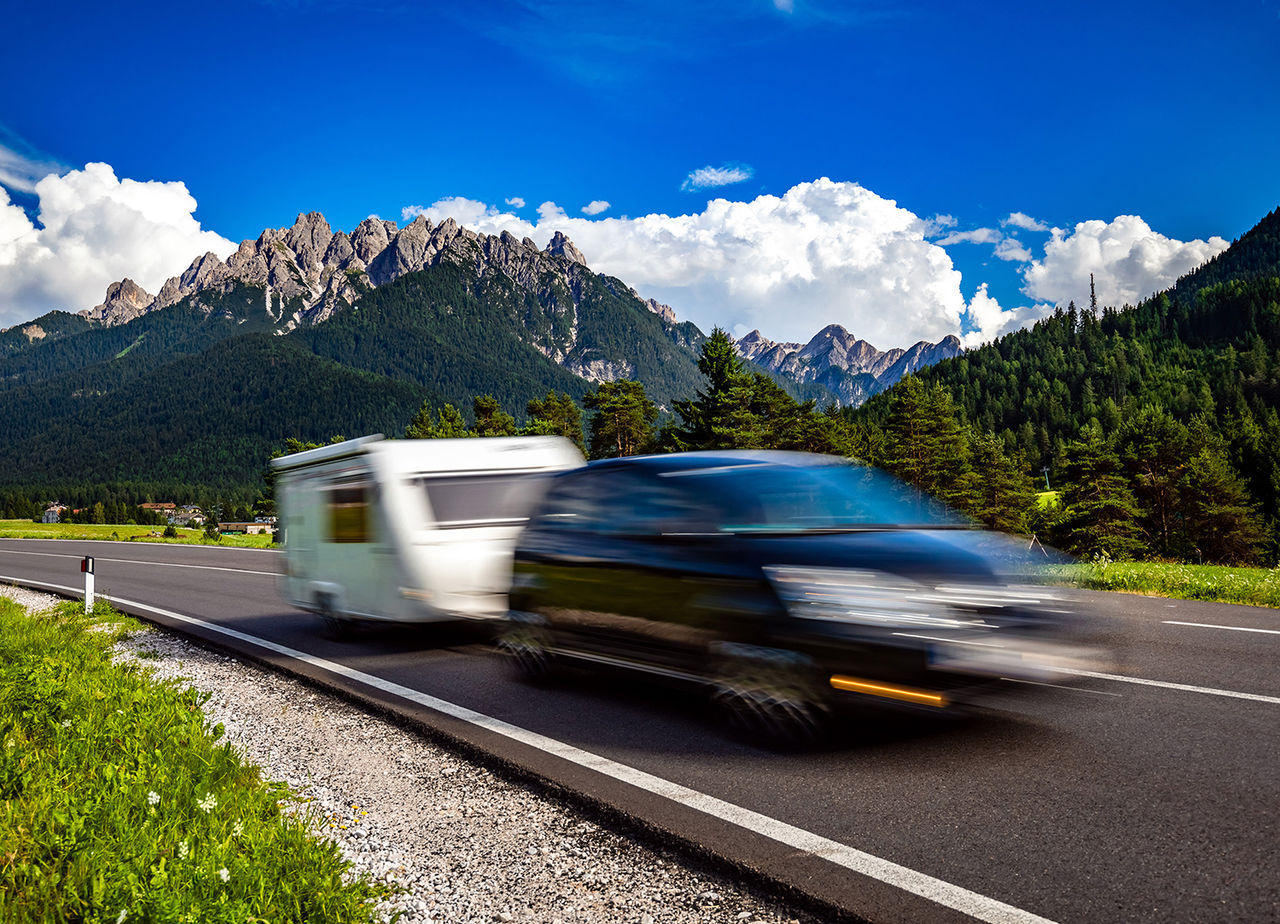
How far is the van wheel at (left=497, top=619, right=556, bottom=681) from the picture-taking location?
20.9ft

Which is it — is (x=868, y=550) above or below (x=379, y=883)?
above

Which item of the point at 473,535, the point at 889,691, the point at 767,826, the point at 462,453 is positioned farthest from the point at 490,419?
the point at 767,826

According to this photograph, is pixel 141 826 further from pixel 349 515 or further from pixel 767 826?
pixel 349 515

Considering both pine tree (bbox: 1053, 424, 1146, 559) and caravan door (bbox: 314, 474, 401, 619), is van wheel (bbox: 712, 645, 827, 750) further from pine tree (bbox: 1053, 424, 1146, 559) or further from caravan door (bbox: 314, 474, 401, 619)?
pine tree (bbox: 1053, 424, 1146, 559)

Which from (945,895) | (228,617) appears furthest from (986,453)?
(945,895)

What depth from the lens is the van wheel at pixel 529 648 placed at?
6.36 metres

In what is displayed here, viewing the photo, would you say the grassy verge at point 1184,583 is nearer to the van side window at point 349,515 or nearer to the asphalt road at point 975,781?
the asphalt road at point 975,781

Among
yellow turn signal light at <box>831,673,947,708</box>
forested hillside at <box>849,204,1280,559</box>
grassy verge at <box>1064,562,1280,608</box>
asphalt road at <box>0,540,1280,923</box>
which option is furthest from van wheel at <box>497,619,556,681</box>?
forested hillside at <box>849,204,1280,559</box>

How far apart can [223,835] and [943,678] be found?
3289mm

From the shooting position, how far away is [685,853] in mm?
3297

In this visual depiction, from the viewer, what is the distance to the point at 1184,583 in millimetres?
11234

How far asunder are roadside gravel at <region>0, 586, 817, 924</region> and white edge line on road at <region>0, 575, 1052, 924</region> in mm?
377

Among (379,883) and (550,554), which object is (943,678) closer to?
(379,883)

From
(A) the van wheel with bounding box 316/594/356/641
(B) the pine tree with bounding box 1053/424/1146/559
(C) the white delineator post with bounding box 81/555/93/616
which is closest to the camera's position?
(A) the van wheel with bounding box 316/594/356/641
